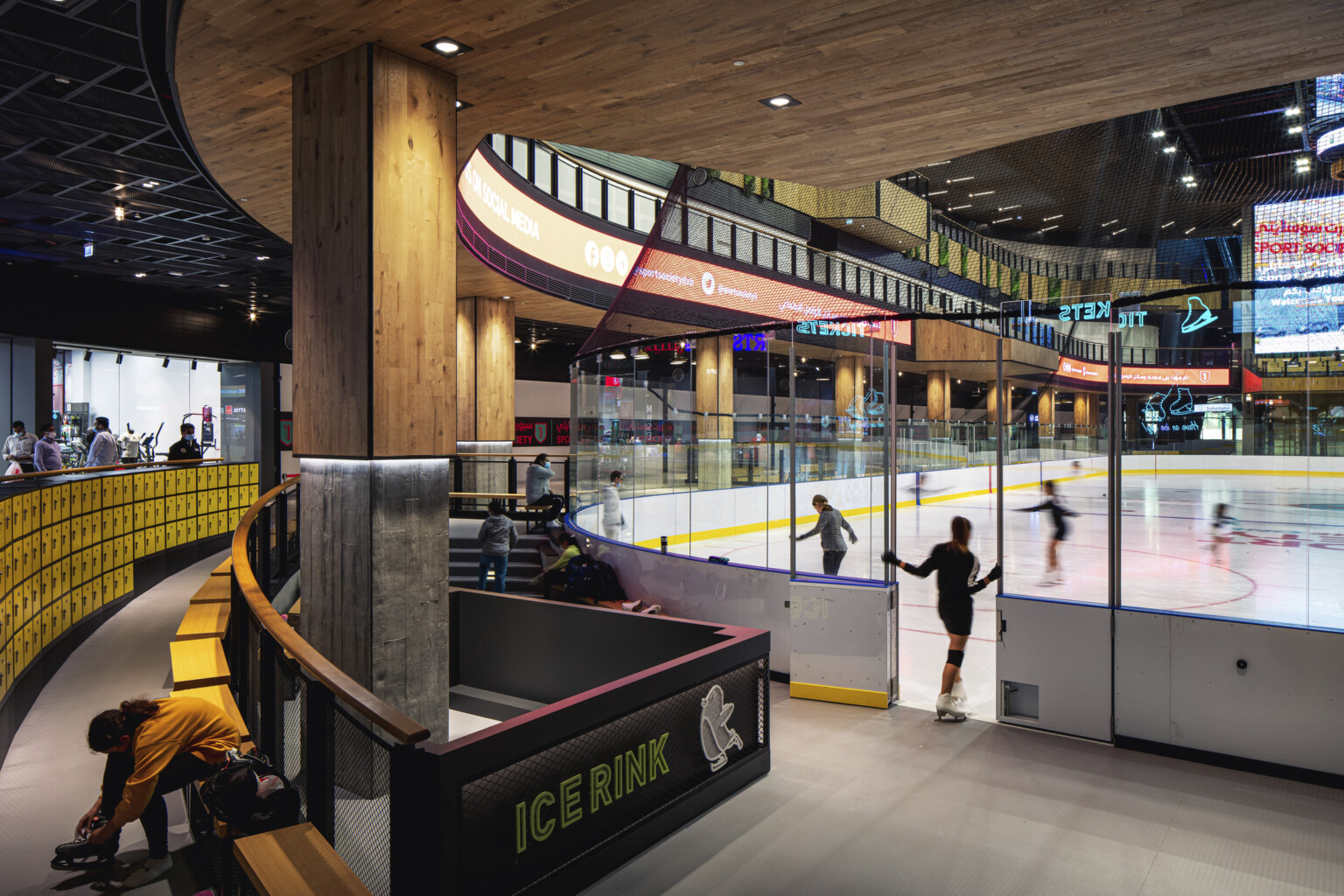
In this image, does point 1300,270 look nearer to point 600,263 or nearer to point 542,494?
point 542,494

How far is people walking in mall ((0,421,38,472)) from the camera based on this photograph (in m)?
11.8

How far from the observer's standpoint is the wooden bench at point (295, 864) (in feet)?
8.46

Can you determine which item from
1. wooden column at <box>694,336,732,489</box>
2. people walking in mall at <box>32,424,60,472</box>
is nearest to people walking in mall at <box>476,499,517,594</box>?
wooden column at <box>694,336,732,489</box>

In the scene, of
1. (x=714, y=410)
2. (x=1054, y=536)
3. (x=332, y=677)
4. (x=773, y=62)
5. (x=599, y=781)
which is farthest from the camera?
→ (x=1054, y=536)

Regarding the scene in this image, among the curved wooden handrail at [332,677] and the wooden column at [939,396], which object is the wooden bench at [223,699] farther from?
the wooden column at [939,396]

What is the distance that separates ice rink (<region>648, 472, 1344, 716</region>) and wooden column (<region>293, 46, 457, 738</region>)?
375cm

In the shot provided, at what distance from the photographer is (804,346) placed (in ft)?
24.1

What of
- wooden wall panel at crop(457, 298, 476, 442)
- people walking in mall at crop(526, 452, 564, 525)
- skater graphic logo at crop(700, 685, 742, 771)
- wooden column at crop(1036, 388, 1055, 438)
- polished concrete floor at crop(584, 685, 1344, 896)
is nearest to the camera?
polished concrete floor at crop(584, 685, 1344, 896)

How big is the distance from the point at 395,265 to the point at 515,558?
25.3 feet

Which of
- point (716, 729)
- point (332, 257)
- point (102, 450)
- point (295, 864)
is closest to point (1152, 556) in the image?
point (716, 729)

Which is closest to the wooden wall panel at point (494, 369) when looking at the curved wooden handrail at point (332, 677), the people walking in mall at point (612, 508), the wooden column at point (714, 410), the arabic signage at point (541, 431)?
the people walking in mall at point (612, 508)

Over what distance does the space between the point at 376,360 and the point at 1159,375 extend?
5.86 m

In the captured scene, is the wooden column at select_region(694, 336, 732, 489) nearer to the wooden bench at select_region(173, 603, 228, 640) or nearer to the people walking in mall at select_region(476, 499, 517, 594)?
the people walking in mall at select_region(476, 499, 517, 594)

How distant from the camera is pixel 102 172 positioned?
830 cm
